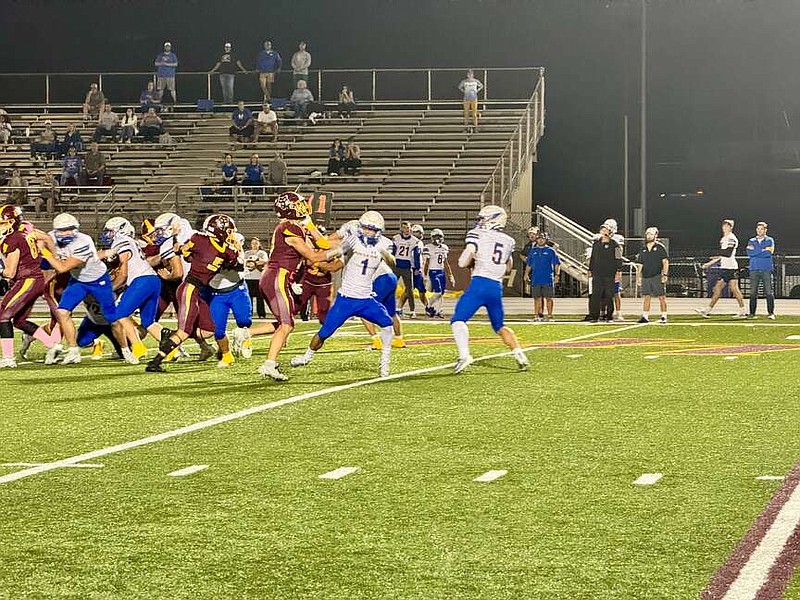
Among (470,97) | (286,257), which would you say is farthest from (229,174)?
(286,257)

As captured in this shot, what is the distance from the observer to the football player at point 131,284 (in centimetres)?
1515

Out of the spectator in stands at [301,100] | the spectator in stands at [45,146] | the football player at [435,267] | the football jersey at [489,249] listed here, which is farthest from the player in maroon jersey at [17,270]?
the spectator in stands at [301,100]

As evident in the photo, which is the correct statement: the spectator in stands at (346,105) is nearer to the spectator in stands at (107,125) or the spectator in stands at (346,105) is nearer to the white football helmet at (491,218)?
the spectator in stands at (107,125)

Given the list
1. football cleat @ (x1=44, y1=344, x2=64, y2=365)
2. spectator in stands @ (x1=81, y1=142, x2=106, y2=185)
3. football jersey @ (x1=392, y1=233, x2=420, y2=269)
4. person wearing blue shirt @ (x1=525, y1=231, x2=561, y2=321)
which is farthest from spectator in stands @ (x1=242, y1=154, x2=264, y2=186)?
football cleat @ (x1=44, y1=344, x2=64, y2=365)

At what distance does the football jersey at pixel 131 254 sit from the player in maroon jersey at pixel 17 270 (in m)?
0.79

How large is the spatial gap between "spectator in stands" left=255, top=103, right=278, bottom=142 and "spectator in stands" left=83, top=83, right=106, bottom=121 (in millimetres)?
4641

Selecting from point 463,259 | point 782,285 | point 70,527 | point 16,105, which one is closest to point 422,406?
point 463,259

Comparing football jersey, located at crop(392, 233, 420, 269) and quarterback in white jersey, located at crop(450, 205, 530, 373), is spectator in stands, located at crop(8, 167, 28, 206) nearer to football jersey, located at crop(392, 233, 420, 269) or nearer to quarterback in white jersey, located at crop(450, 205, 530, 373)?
football jersey, located at crop(392, 233, 420, 269)

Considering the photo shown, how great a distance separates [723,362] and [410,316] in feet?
37.1

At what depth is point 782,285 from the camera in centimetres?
3553

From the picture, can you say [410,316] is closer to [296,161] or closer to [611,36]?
[296,161]

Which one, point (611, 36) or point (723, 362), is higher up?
point (611, 36)

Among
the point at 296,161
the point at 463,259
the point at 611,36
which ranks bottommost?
the point at 463,259

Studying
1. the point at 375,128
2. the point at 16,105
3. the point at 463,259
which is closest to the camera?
the point at 463,259
